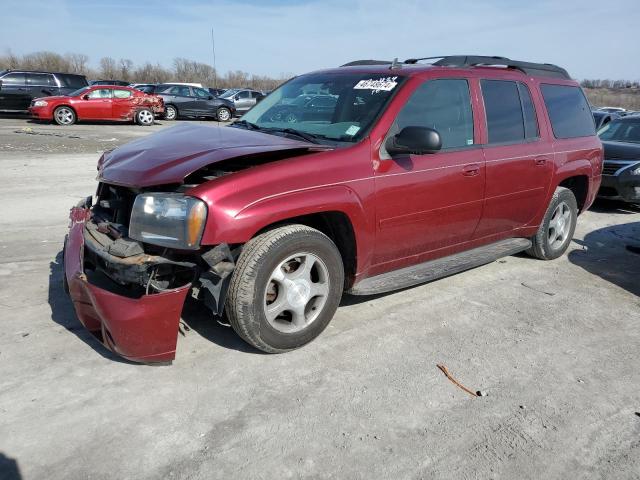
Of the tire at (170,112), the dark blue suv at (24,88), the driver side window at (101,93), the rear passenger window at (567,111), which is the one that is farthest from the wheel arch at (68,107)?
the rear passenger window at (567,111)

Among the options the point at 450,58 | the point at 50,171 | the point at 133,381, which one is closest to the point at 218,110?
the point at 50,171

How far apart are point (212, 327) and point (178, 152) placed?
124cm

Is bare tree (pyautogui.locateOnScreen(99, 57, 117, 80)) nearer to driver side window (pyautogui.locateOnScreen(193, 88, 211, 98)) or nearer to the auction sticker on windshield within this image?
driver side window (pyautogui.locateOnScreen(193, 88, 211, 98))

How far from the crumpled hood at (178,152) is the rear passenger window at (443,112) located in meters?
0.79

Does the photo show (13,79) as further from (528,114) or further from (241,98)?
(528,114)

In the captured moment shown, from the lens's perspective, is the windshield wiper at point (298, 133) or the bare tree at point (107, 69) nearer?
the windshield wiper at point (298, 133)

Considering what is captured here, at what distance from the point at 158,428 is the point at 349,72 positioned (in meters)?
3.02

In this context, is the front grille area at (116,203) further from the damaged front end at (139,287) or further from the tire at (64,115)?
the tire at (64,115)

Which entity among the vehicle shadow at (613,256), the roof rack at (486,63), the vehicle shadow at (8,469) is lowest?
the vehicle shadow at (613,256)

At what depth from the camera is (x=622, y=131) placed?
363 inches

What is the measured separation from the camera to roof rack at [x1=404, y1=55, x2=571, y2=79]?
14.4 feet

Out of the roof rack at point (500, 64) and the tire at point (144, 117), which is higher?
the roof rack at point (500, 64)

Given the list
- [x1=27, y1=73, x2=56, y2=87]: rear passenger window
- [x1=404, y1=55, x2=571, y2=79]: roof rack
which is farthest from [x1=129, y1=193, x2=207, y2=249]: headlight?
[x1=27, y1=73, x2=56, y2=87]: rear passenger window

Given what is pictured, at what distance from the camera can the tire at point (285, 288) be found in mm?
3008
